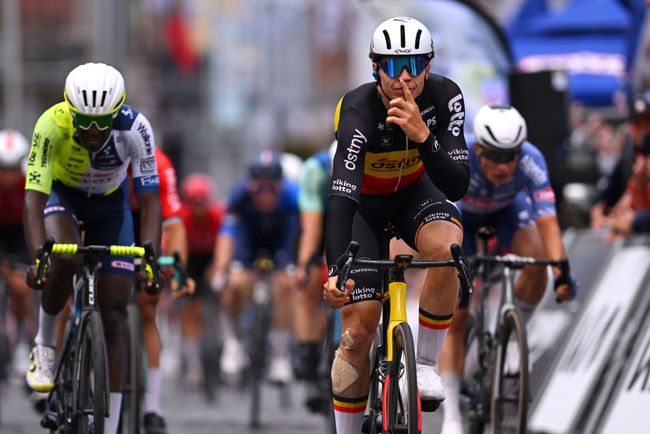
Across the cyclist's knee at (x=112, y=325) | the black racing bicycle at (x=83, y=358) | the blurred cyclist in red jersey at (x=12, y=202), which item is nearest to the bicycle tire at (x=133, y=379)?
the cyclist's knee at (x=112, y=325)

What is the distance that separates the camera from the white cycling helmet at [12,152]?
14688 millimetres

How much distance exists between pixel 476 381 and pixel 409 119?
2.94 meters

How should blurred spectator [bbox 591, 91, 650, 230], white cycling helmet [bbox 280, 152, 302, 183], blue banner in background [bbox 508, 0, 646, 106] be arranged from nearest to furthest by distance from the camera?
1. blurred spectator [bbox 591, 91, 650, 230]
2. white cycling helmet [bbox 280, 152, 302, 183]
3. blue banner in background [bbox 508, 0, 646, 106]

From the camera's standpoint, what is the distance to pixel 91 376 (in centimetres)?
866

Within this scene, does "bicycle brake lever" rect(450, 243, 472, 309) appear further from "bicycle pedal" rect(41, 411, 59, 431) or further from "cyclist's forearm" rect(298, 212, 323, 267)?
"cyclist's forearm" rect(298, 212, 323, 267)

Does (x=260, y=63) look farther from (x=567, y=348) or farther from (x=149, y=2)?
(x=567, y=348)

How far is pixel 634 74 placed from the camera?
1825 centimetres

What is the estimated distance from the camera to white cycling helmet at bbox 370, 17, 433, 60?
7.59 m

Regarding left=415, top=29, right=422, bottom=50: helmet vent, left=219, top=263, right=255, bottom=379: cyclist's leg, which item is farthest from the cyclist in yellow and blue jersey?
left=219, top=263, right=255, bottom=379: cyclist's leg

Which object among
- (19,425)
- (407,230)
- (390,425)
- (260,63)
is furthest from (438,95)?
(260,63)

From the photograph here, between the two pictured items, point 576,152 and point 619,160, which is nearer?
point 619,160

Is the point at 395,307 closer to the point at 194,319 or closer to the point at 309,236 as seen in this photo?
the point at 309,236

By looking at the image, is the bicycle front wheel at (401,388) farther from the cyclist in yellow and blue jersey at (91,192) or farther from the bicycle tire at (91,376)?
the cyclist in yellow and blue jersey at (91,192)

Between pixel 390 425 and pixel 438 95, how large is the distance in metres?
1.64
